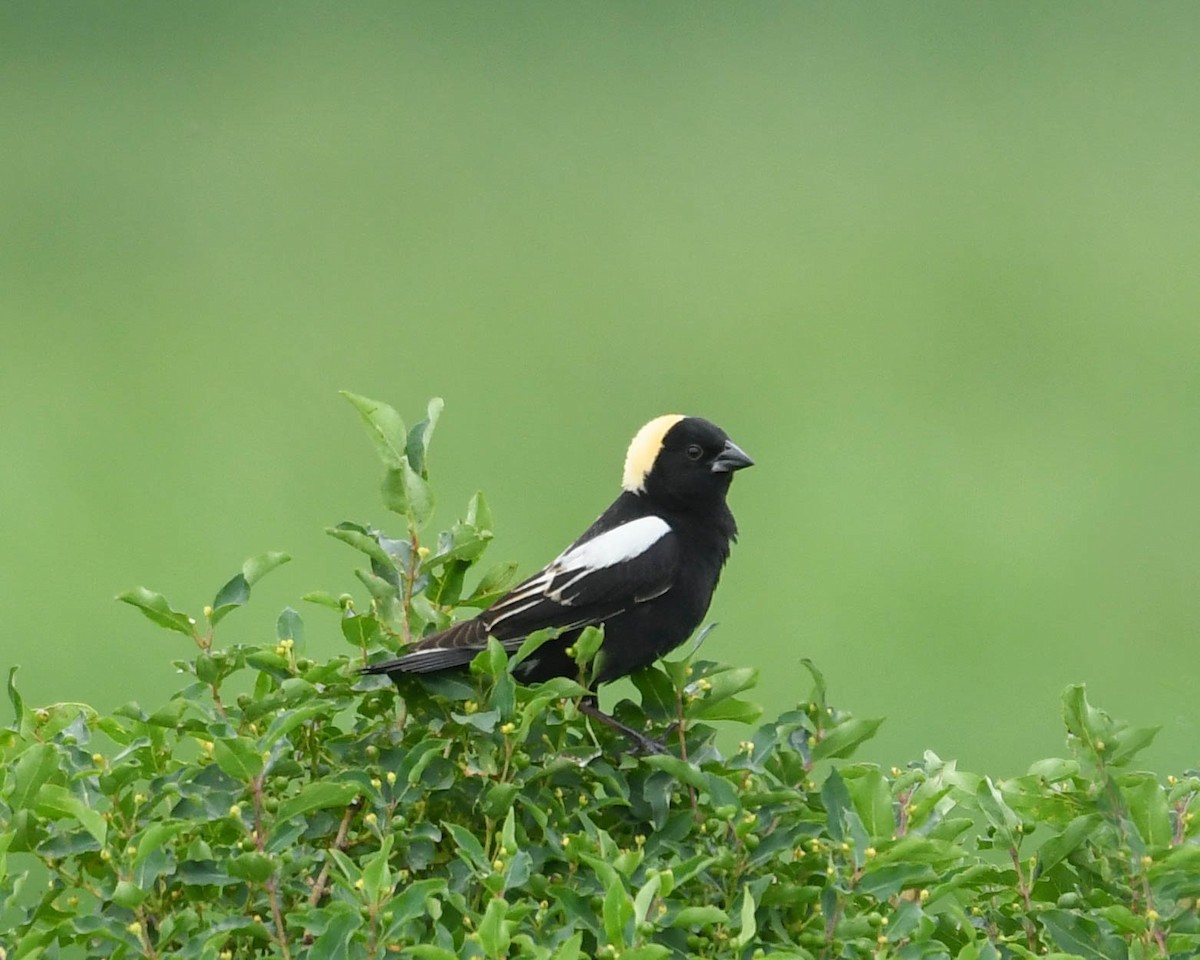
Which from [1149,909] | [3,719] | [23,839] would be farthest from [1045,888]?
[3,719]

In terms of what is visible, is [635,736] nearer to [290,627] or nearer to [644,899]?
[290,627]

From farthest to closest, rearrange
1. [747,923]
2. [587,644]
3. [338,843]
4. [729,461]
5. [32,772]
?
1. [729,461]
2. [587,644]
3. [338,843]
4. [32,772]
5. [747,923]

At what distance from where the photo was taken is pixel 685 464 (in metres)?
3.56

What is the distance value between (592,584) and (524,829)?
1.26 m

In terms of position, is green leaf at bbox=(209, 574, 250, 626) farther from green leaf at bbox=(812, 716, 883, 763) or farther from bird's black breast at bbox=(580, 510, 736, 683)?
bird's black breast at bbox=(580, 510, 736, 683)

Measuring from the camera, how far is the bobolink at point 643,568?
3.14 metres

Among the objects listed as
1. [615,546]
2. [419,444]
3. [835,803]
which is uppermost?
[419,444]

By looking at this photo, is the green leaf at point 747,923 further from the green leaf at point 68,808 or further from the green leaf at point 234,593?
the green leaf at point 234,593

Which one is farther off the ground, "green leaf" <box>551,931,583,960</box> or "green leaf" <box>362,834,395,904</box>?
"green leaf" <box>362,834,395,904</box>

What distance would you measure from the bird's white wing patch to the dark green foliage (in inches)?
39.4

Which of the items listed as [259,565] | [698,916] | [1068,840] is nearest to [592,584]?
[259,565]

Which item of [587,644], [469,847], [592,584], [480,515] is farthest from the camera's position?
[592,584]

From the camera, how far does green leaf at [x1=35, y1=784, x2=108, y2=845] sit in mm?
1740

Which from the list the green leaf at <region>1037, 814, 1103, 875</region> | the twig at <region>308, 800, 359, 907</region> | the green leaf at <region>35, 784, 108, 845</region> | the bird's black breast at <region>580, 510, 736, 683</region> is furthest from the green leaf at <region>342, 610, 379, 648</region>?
the green leaf at <region>1037, 814, 1103, 875</region>
